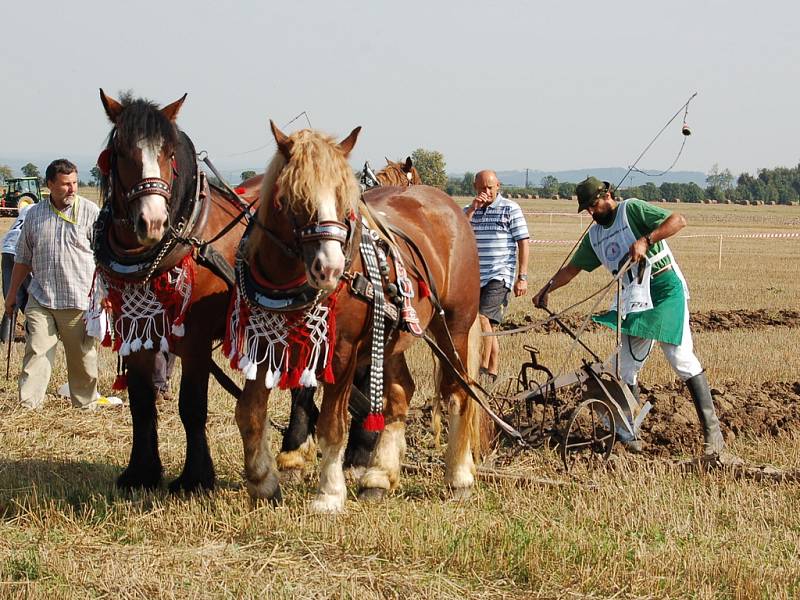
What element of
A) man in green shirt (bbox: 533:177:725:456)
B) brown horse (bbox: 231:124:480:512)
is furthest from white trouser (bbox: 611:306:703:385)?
brown horse (bbox: 231:124:480:512)

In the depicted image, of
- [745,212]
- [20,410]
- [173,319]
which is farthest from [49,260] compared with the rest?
[745,212]

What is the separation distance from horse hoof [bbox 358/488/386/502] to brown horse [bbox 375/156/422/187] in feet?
10.1

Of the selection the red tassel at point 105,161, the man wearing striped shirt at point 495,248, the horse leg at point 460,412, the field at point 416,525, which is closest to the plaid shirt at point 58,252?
the field at point 416,525

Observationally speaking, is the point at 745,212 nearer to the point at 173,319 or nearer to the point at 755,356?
the point at 755,356

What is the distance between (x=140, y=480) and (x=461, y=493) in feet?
5.78

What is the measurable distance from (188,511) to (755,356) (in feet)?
23.3

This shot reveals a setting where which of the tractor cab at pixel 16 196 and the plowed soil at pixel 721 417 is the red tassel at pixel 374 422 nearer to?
the plowed soil at pixel 721 417

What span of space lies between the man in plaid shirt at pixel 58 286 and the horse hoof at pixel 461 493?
3.31m

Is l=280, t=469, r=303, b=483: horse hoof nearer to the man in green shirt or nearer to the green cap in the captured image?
the man in green shirt

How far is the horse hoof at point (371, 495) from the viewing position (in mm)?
5559

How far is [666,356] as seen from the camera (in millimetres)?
6668

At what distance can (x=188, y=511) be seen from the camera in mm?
5145

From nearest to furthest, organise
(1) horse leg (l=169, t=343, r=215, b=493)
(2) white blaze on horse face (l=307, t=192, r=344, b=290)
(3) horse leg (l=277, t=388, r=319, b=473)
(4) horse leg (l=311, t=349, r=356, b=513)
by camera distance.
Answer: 1. (2) white blaze on horse face (l=307, t=192, r=344, b=290)
2. (4) horse leg (l=311, t=349, r=356, b=513)
3. (1) horse leg (l=169, t=343, r=215, b=493)
4. (3) horse leg (l=277, t=388, r=319, b=473)

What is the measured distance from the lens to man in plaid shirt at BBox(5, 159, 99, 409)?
757 cm
